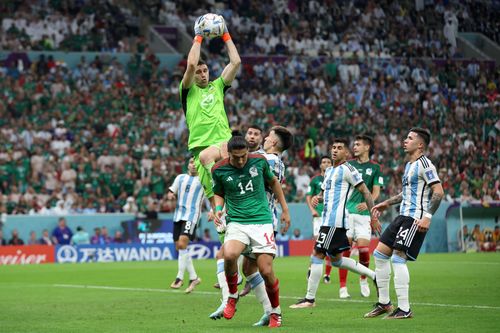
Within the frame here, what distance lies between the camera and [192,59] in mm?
13211

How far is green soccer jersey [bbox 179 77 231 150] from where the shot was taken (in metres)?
13.5

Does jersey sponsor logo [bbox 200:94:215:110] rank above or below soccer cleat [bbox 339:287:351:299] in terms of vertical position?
above

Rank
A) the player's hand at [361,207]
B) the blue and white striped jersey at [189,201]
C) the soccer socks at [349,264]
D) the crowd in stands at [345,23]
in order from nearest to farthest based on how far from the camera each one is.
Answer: the soccer socks at [349,264]
the player's hand at [361,207]
the blue and white striped jersey at [189,201]
the crowd in stands at [345,23]

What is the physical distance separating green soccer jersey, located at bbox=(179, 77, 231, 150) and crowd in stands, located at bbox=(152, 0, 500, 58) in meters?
33.0

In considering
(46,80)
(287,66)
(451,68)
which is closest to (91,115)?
(46,80)

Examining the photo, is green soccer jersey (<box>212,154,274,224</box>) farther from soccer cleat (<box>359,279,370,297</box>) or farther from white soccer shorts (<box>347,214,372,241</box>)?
white soccer shorts (<box>347,214,372,241</box>)

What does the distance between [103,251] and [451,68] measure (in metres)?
23.6

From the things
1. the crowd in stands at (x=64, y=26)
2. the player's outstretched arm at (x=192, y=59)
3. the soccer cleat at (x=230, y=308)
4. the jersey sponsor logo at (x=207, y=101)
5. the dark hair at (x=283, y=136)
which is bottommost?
the soccer cleat at (x=230, y=308)

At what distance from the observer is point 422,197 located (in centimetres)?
1292

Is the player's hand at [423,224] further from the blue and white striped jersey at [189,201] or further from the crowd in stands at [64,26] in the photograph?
the crowd in stands at [64,26]

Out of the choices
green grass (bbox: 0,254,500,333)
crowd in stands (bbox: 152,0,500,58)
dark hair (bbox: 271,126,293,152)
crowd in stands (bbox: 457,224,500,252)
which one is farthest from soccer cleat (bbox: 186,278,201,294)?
crowd in stands (bbox: 152,0,500,58)

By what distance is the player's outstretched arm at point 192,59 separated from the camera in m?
13.2

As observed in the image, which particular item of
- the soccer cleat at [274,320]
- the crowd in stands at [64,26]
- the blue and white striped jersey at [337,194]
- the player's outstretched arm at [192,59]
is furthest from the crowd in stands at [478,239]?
the soccer cleat at [274,320]

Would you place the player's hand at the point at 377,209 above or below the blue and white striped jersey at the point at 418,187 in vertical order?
below
